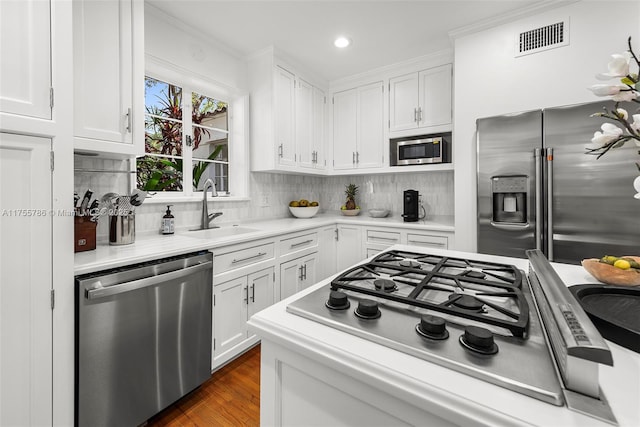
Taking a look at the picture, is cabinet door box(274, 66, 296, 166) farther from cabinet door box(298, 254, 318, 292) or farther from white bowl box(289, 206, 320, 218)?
cabinet door box(298, 254, 318, 292)

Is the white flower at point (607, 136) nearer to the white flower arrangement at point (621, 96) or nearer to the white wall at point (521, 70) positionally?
Answer: the white flower arrangement at point (621, 96)

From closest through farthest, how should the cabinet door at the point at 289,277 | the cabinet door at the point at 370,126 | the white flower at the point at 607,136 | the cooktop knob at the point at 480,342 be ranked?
the cooktop knob at the point at 480,342 → the white flower at the point at 607,136 → the cabinet door at the point at 289,277 → the cabinet door at the point at 370,126

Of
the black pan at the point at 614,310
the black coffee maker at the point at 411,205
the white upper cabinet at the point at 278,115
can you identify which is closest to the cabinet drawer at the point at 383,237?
the black coffee maker at the point at 411,205

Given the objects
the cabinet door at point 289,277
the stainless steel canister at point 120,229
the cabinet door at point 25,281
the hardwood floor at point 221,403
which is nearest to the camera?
the cabinet door at point 25,281

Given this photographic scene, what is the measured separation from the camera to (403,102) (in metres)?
3.20

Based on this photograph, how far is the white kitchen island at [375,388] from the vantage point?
41 cm

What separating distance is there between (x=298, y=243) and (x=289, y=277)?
0.33 m

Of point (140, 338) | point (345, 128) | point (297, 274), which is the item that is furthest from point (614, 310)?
point (345, 128)

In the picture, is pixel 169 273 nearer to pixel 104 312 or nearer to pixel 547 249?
pixel 104 312

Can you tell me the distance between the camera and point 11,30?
1131 millimetres

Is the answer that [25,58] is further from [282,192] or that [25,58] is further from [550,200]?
[550,200]

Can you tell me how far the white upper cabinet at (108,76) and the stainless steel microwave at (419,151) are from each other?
8.11 ft

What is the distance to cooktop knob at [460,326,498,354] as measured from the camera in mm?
517

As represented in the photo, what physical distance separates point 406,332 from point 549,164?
2186 millimetres
